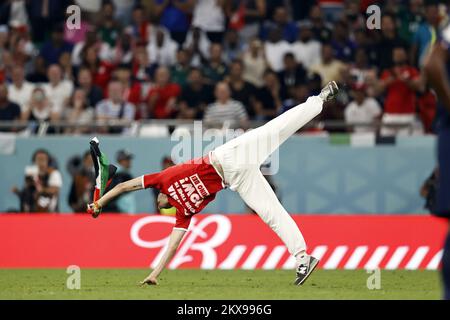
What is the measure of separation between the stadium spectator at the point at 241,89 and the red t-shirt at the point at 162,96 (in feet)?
3.44

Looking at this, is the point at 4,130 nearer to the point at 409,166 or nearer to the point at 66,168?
the point at 66,168

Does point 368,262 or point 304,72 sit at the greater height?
point 304,72

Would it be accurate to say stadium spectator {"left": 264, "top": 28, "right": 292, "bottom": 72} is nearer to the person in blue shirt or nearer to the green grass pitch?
the green grass pitch

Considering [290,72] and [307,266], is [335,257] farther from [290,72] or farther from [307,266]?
[290,72]

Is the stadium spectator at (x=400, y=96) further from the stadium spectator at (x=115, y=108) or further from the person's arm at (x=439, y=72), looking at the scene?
the person's arm at (x=439, y=72)

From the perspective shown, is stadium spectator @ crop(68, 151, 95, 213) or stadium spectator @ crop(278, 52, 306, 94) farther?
stadium spectator @ crop(278, 52, 306, 94)

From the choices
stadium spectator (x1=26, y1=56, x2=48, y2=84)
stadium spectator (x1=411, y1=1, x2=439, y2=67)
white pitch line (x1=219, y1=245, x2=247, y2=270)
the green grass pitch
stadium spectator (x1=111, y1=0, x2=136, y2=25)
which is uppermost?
stadium spectator (x1=111, y1=0, x2=136, y2=25)

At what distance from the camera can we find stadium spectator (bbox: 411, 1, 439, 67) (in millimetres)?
24062

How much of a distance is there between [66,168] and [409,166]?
617 cm

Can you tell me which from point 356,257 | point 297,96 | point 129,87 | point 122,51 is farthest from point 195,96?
point 356,257

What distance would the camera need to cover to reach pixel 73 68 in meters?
25.2

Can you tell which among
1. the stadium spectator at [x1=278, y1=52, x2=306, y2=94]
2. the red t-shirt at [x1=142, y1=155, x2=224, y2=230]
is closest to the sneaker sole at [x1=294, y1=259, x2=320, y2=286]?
the red t-shirt at [x1=142, y1=155, x2=224, y2=230]

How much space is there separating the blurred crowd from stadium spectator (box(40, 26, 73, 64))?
3 cm
